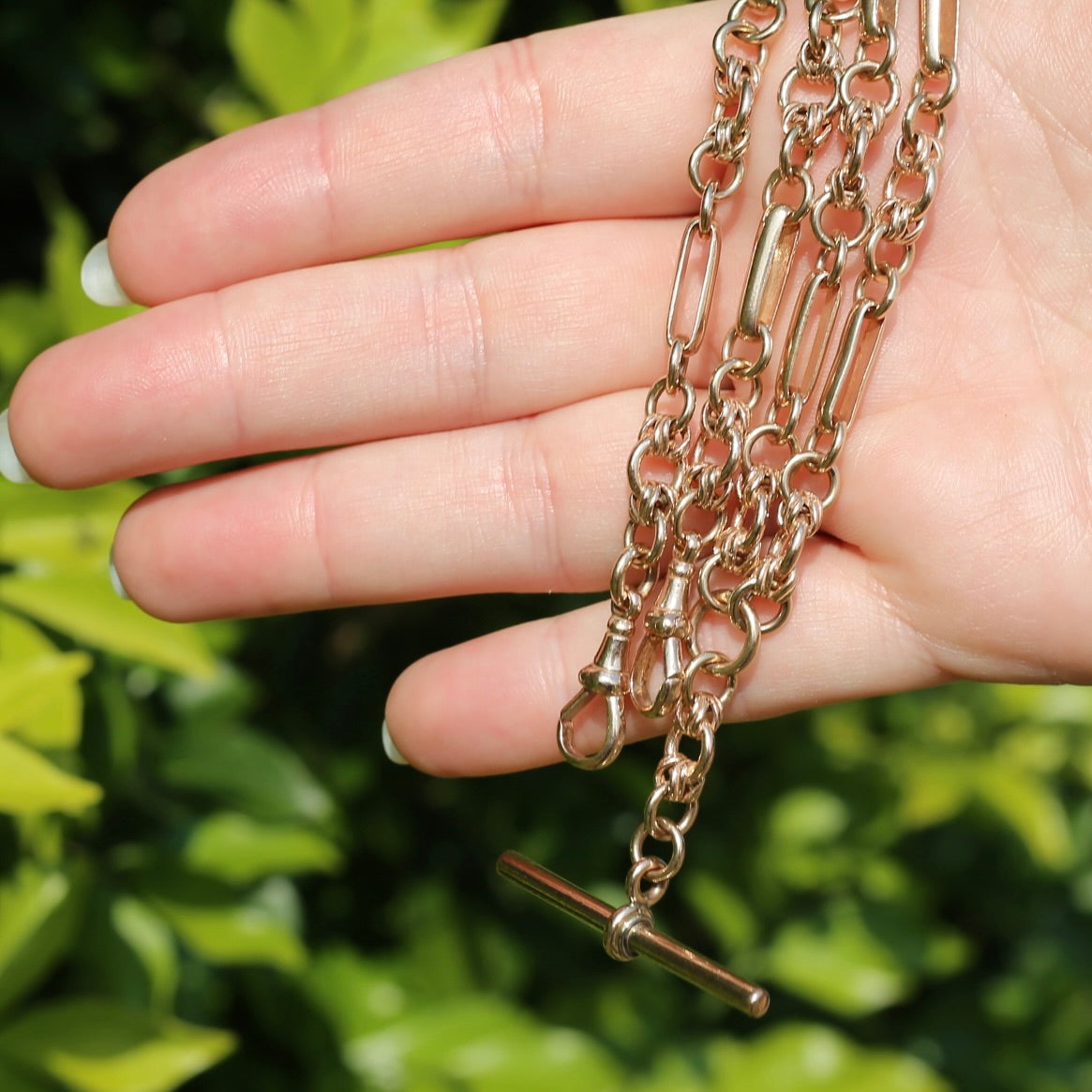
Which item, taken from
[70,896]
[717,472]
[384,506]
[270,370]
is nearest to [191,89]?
[270,370]

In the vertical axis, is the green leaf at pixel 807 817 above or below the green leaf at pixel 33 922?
below

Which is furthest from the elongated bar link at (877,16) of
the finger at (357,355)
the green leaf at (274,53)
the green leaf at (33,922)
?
the green leaf at (33,922)

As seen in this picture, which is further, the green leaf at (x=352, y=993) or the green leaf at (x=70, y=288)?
the green leaf at (x=352, y=993)

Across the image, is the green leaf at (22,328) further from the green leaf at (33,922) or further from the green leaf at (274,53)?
the green leaf at (33,922)

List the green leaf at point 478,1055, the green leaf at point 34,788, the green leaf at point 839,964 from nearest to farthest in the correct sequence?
the green leaf at point 34,788 < the green leaf at point 478,1055 < the green leaf at point 839,964

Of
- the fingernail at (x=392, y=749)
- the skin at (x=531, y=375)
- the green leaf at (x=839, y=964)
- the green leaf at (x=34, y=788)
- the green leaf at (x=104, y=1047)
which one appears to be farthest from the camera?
the green leaf at (x=839, y=964)

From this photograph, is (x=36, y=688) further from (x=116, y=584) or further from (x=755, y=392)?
(x=755, y=392)

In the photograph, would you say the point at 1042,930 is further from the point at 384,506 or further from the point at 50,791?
the point at 50,791
